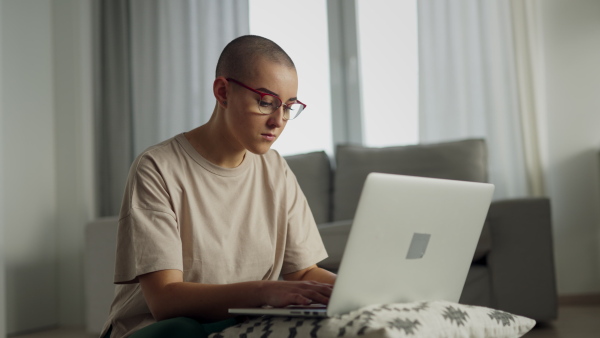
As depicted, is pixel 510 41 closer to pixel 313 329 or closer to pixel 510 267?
pixel 510 267

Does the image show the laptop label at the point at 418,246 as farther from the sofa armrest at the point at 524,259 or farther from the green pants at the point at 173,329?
the sofa armrest at the point at 524,259

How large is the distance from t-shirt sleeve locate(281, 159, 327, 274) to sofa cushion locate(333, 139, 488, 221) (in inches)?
83.0

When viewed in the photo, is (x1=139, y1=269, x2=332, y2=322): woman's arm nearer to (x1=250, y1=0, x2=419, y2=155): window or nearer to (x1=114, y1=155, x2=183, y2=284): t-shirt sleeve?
(x1=114, y1=155, x2=183, y2=284): t-shirt sleeve

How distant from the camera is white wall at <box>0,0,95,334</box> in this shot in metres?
3.97

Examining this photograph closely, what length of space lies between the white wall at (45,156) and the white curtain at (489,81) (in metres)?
2.13

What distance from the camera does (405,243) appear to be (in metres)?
1.06

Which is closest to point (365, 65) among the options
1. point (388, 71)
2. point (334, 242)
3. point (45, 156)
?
point (388, 71)

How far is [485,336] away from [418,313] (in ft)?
0.51

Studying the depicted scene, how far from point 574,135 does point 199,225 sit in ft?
10.4

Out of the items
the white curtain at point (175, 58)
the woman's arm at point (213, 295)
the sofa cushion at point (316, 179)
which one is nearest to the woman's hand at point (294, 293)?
the woman's arm at point (213, 295)

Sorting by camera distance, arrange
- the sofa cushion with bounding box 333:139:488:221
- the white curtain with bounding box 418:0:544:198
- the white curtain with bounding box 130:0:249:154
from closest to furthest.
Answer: the sofa cushion with bounding box 333:139:488:221 → the white curtain with bounding box 418:0:544:198 → the white curtain with bounding box 130:0:249:154

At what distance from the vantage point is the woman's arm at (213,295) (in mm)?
1033

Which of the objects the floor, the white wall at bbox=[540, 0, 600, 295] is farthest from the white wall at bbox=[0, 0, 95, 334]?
the white wall at bbox=[540, 0, 600, 295]

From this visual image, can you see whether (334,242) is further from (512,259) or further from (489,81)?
(489,81)
